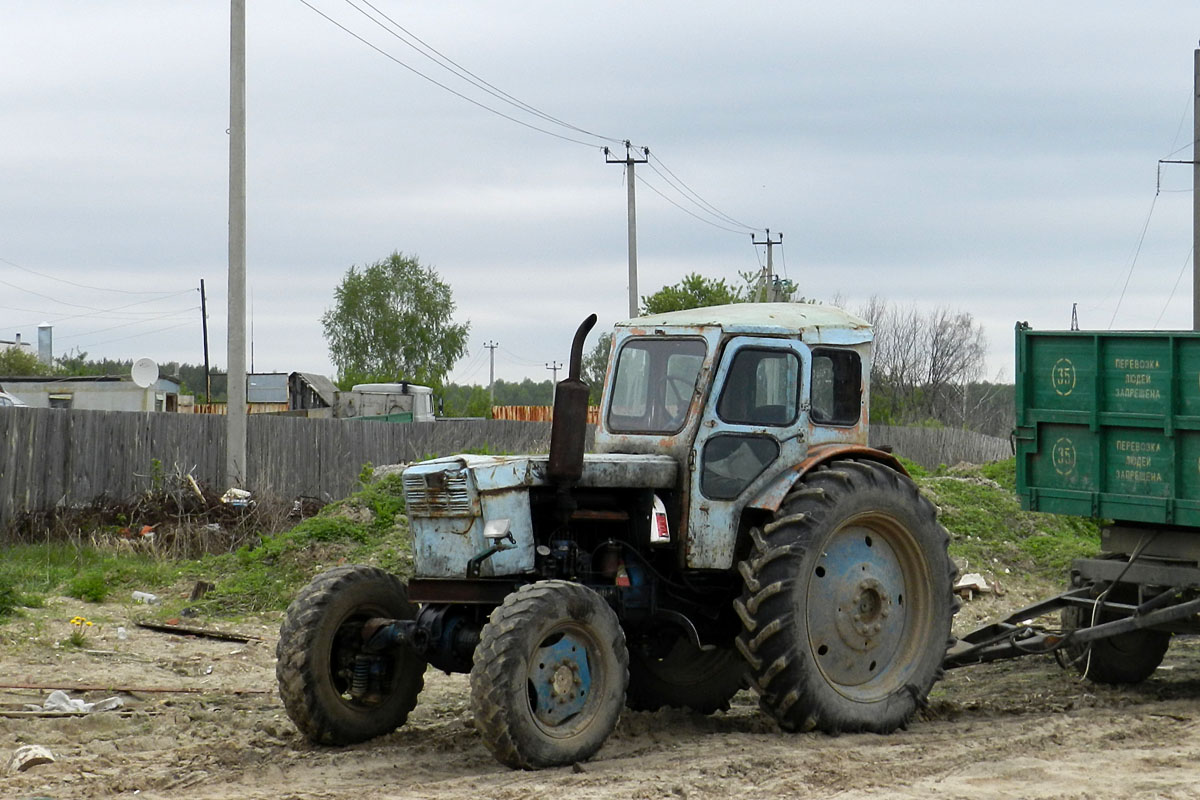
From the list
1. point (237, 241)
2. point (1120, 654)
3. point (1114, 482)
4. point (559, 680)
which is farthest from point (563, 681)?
point (237, 241)

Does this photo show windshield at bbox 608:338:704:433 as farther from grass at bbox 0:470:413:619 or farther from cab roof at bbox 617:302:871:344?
grass at bbox 0:470:413:619

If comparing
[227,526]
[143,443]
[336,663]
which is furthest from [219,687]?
[143,443]

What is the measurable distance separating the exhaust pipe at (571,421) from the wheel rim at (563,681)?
2.83 ft

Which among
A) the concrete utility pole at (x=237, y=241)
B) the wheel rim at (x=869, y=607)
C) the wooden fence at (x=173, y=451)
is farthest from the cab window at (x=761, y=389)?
the concrete utility pole at (x=237, y=241)

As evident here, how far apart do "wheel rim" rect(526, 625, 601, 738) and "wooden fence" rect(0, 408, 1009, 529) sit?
32.9 ft

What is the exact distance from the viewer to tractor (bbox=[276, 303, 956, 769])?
7.53m

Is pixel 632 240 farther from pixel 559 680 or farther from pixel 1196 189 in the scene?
pixel 559 680

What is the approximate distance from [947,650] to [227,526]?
1166 cm

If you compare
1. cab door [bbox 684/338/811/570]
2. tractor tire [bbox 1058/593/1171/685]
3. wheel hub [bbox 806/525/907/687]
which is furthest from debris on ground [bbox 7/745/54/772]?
tractor tire [bbox 1058/593/1171/685]

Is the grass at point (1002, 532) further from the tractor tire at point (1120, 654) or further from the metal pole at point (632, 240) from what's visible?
the metal pole at point (632, 240)

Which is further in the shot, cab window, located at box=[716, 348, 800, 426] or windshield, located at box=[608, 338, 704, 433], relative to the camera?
windshield, located at box=[608, 338, 704, 433]

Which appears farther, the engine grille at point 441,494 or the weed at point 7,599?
the weed at point 7,599

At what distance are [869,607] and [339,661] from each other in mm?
3133

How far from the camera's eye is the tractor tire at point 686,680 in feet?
29.2
